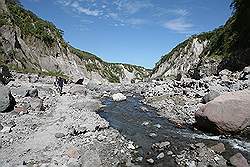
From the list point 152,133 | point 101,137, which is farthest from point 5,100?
point 152,133

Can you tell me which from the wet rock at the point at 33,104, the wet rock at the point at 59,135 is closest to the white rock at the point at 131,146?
the wet rock at the point at 59,135

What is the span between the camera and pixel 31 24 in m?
64.4

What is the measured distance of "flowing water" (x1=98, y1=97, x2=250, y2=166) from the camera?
13.1m

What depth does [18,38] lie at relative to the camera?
179ft

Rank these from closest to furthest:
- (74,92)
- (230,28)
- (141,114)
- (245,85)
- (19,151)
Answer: (19,151), (141,114), (245,85), (74,92), (230,28)

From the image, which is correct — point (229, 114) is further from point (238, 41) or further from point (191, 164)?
point (238, 41)

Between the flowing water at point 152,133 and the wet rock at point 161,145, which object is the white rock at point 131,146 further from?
the wet rock at point 161,145

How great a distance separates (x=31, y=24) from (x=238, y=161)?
198ft

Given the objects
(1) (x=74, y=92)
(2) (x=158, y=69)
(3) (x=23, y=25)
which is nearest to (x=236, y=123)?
(1) (x=74, y=92)

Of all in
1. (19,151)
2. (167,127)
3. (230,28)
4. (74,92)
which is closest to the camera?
(19,151)

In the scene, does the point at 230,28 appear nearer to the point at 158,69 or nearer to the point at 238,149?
the point at 238,149

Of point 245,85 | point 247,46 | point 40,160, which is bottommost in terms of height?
point 40,160

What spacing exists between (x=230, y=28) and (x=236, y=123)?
32.7 meters

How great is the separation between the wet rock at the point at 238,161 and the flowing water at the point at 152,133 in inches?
25.5
